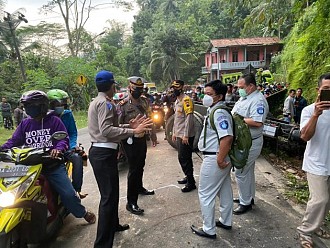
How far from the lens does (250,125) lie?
3410 millimetres

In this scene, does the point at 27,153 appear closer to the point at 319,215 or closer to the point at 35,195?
Answer: the point at 35,195

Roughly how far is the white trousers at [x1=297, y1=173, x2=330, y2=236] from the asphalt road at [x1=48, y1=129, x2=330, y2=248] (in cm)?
34

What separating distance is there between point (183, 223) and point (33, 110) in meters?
2.11

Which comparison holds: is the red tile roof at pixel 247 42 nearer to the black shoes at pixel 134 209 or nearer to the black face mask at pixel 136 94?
the black face mask at pixel 136 94

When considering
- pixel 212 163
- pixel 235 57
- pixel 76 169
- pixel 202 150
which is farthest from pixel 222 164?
pixel 235 57

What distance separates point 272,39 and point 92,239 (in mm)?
34258

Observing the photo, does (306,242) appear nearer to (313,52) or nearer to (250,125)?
(250,125)

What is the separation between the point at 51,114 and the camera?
3.11 meters

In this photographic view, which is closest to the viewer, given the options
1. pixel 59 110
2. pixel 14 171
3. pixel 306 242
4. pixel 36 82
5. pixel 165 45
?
pixel 14 171

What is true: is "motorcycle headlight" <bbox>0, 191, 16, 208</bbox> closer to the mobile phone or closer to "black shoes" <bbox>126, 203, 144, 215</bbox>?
"black shoes" <bbox>126, 203, 144, 215</bbox>

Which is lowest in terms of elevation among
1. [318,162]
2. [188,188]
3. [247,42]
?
[188,188]

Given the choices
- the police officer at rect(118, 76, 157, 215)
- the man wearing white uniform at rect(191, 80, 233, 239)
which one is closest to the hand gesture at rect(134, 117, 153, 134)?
the man wearing white uniform at rect(191, 80, 233, 239)

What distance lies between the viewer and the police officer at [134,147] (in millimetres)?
3584

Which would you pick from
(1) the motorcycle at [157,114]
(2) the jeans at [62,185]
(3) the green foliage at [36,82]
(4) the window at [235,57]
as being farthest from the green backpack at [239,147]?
(4) the window at [235,57]
